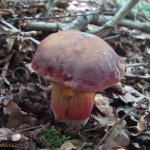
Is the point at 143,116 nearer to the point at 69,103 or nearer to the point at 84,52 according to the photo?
the point at 69,103

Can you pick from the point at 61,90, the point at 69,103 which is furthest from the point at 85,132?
the point at 61,90

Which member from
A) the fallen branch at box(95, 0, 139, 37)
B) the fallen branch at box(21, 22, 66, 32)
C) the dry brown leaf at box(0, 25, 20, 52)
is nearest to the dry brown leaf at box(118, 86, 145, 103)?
the fallen branch at box(95, 0, 139, 37)

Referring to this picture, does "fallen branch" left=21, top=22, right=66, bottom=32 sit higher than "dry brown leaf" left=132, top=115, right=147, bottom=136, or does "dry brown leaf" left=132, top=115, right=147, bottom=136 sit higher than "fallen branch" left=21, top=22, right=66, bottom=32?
"fallen branch" left=21, top=22, right=66, bottom=32

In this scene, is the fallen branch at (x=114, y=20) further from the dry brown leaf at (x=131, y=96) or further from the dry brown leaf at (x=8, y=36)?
the dry brown leaf at (x=8, y=36)

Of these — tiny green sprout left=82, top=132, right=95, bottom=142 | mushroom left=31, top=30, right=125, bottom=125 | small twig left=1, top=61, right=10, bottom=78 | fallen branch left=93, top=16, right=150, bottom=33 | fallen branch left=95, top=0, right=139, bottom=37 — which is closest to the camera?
mushroom left=31, top=30, right=125, bottom=125

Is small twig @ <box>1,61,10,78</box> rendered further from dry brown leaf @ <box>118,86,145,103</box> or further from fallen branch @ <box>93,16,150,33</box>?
fallen branch @ <box>93,16,150,33</box>
